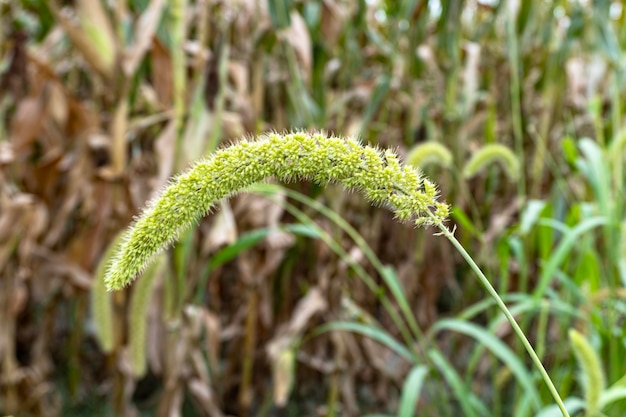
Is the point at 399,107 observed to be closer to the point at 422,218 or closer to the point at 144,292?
the point at 144,292

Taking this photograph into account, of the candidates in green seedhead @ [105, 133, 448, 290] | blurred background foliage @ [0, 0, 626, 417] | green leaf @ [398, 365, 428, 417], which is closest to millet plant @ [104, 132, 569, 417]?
green seedhead @ [105, 133, 448, 290]

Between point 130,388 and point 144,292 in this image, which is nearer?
point 144,292

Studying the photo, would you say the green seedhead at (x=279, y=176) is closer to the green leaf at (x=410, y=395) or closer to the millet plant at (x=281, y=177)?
the millet plant at (x=281, y=177)

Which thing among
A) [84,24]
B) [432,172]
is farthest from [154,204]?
[432,172]

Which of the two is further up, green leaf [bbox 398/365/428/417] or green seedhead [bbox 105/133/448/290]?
green seedhead [bbox 105/133/448/290]

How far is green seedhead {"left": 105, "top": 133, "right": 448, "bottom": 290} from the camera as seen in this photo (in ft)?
1.99

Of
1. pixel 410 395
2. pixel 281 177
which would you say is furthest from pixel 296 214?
pixel 281 177

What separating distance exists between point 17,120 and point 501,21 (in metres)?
1.91

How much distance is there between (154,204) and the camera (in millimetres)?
638

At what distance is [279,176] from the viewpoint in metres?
0.62

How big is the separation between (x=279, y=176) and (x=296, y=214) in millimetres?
1002

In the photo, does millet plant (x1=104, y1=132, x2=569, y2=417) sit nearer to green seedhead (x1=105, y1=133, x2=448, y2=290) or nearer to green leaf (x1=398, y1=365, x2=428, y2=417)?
green seedhead (x1=105, y1=133, x2=448, y2=290)

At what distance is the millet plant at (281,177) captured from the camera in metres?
0.61

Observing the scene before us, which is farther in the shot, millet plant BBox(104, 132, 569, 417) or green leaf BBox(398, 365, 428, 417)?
green leaf BBox(398, 365, 428, 417)
